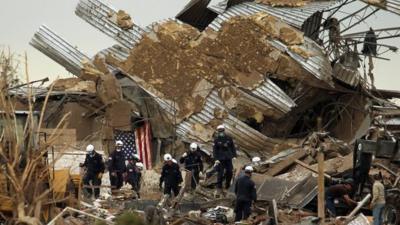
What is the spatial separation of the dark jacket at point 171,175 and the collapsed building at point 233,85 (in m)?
5.74

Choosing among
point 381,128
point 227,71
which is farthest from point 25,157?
point 227,71

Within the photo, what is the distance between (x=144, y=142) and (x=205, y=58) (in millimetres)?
2751

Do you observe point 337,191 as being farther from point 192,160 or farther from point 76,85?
point 76,85

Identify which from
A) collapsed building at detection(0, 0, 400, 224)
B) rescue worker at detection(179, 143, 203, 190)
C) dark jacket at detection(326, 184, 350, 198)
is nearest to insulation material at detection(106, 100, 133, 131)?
collapsed building at detection(0, 0, 400, 224)

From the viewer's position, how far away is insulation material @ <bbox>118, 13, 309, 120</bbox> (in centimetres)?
2906

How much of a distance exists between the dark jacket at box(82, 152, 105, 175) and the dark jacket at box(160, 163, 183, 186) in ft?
4.28

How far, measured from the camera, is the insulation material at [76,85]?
99.4 feet

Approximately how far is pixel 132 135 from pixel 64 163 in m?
5.55

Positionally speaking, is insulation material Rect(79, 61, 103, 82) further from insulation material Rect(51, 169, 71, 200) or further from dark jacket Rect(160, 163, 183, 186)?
insulation material Rect(51, 169, 71, 200)

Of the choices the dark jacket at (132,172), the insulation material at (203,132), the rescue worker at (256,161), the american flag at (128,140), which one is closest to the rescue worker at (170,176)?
the dark jacket at (132,172)

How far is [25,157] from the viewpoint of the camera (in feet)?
51.0

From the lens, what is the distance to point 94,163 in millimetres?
23000

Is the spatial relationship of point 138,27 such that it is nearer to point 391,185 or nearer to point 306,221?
point 391,185

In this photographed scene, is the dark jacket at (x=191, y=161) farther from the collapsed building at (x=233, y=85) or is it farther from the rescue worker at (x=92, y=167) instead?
the collapsed building at (x=233, y=85)
